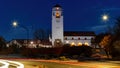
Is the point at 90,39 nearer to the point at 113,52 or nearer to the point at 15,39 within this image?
the point at 15,39

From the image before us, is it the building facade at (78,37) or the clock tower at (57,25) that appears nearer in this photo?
the clock tower at (57,25)

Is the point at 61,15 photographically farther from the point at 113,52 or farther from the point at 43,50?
the point at 113,52

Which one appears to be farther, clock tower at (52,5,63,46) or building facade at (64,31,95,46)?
building facade at (64,31,95,46)

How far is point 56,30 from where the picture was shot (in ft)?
522

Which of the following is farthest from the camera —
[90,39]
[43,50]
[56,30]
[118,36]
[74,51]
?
[90,39]

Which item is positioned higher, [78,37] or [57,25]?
[57,25]

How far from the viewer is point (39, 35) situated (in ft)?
595

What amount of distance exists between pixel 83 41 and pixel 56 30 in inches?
1054

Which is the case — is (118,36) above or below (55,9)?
below

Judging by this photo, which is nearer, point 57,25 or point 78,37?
point 57,25

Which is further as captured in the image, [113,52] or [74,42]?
[74,42]

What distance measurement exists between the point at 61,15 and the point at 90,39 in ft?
86.2

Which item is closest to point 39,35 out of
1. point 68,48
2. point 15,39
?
point 15,39

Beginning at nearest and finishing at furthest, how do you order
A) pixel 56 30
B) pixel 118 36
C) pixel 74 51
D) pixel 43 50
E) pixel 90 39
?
1. pixel 118 36
2. pixel 74 51
3. pixel 43 50
4. pixel 56 30
5. pixel 90 39
